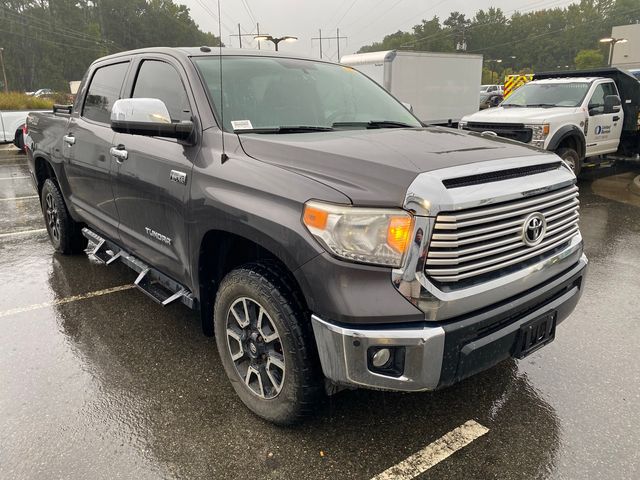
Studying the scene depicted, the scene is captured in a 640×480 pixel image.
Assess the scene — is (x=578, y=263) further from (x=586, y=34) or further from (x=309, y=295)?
(x=586, y=34)

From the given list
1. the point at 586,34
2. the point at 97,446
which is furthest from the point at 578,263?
the point at 586,34

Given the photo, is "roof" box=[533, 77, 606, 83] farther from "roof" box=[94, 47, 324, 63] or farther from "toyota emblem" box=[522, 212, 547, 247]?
"toyota emblem" box=[522, 212, 547, 247]

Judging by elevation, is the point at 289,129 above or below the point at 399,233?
above

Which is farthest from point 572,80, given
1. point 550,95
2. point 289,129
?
point 289,129

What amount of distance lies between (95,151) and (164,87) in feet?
3.32

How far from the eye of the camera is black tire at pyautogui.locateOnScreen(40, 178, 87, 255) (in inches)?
199

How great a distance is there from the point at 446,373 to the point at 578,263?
1241 millimetres

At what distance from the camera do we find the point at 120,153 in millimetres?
3551

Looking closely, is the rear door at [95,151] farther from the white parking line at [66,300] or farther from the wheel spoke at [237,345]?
the wheel spoke at [237,345]

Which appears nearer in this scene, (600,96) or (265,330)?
(265,330)

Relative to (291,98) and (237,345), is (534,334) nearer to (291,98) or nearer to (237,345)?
(237,345)

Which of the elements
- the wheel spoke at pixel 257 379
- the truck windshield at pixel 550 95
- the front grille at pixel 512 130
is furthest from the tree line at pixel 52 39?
the wheel spoke at pixel 257 379

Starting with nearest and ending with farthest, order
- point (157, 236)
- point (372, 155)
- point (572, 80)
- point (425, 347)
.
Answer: point (425, 347) < point (372, 155) < point (157, 236) < point (572, 80)

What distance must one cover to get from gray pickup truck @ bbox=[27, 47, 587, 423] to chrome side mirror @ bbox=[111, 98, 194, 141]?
0.01m
